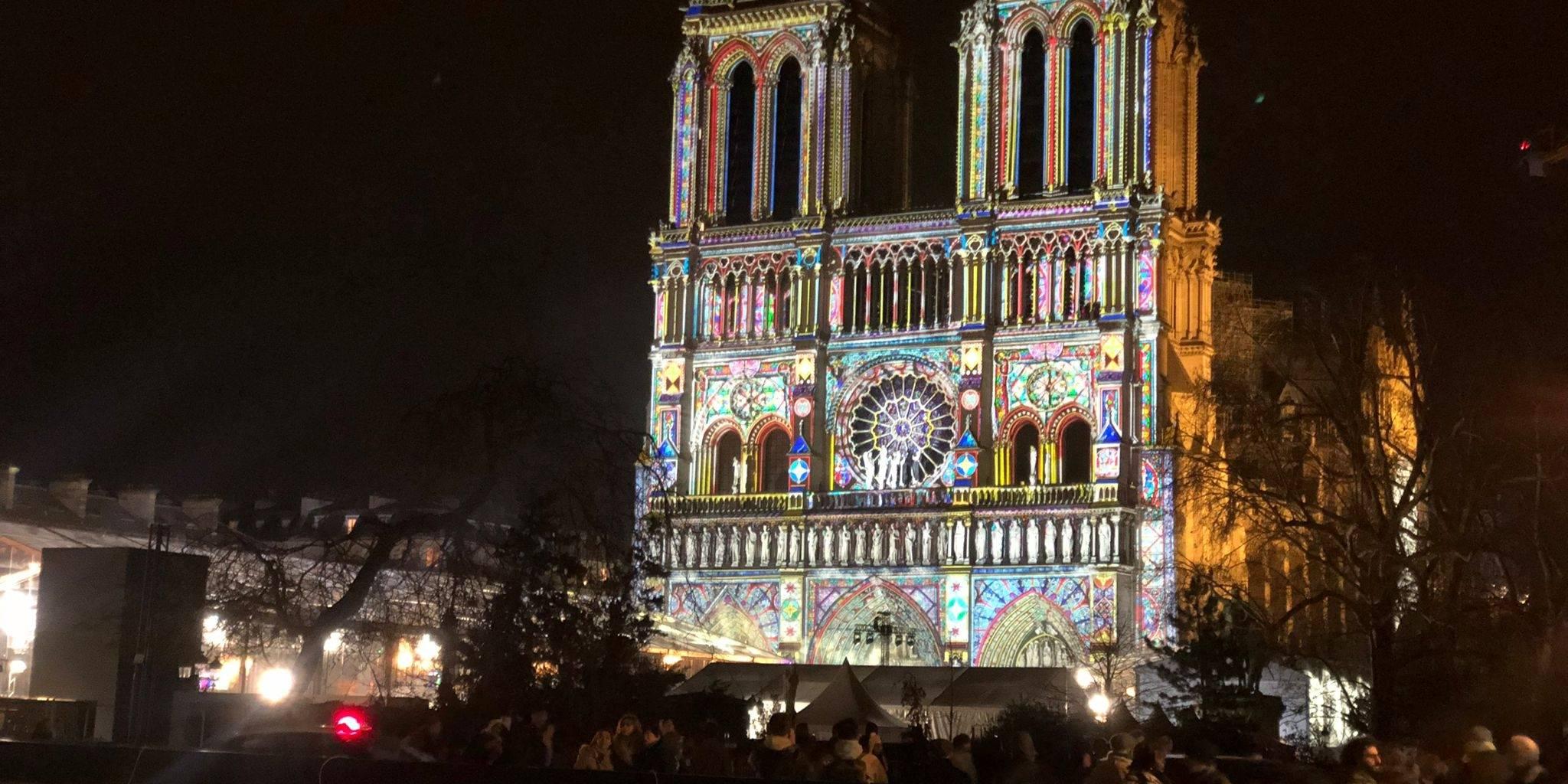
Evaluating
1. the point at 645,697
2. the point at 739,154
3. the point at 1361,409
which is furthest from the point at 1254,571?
the point at 645,697

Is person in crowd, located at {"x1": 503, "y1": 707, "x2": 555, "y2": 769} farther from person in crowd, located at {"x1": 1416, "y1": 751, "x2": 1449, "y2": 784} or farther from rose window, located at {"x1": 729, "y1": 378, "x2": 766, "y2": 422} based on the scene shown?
rose window, located at {"x1": 729, "y1": 378, "x2": 766, "y2": 422}

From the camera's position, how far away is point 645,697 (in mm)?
39844

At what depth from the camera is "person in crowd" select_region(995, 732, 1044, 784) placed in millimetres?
22672

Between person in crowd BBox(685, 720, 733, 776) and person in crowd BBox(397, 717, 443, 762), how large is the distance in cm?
304

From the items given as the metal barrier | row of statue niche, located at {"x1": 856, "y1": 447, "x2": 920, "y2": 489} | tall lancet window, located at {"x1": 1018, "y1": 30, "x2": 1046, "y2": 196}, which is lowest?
the metal barrier

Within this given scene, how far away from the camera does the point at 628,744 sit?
26.2m

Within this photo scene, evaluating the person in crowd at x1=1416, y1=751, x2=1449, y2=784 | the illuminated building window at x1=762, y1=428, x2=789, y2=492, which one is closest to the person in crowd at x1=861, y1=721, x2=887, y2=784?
the person in crowd at x1=1416, y1=751, x2=1449, y2=784

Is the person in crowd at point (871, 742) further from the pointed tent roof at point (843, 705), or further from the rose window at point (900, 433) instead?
the rose window at point (900, 433)

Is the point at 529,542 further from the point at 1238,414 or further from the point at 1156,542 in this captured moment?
the point at 1156,542

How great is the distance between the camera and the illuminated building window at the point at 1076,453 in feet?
243

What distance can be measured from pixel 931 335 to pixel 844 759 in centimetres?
5291

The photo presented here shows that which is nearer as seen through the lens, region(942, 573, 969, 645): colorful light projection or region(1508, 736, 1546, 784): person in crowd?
region(1508, 736, 1546, 784): person in crowd

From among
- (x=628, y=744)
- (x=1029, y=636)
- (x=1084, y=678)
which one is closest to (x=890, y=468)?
(x=1029, y=636)

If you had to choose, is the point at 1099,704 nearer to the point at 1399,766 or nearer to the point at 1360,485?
the point at 1360,485
